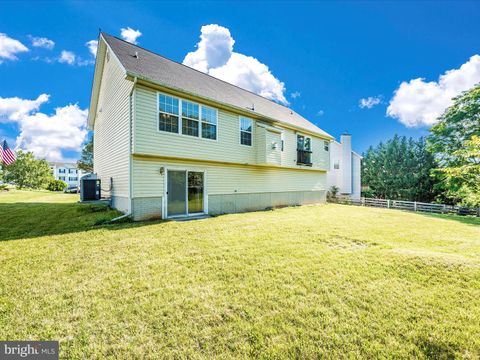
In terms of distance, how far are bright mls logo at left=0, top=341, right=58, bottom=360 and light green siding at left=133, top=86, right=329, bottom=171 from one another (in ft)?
21.4

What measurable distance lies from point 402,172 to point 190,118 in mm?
30883

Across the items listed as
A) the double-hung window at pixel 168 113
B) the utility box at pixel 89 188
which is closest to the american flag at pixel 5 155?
the utility box at pixel 89 188

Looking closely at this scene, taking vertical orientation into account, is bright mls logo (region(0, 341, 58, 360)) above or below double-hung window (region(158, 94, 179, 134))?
below

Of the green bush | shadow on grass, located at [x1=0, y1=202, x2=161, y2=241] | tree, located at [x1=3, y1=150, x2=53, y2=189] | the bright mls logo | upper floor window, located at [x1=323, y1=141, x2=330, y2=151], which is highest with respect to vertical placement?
upper floor window, located at [x1=323, y1=141, x2=330, y2=151]

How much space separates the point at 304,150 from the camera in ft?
51.4

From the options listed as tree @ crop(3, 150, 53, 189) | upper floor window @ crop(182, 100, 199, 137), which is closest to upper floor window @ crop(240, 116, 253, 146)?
upper floor window @ crop(182, 100, 199, 137)

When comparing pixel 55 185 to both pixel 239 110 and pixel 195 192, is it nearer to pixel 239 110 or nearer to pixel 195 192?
pixel 195 192

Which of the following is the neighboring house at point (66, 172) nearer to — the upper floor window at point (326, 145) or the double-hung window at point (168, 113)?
the double-hung window at point (168, 113)

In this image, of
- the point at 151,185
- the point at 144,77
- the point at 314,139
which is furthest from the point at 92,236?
the point at 314,139

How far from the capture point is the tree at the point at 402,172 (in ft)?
87.6

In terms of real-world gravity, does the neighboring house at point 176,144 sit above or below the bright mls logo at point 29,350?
above

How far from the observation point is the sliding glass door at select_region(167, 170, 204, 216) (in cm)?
923

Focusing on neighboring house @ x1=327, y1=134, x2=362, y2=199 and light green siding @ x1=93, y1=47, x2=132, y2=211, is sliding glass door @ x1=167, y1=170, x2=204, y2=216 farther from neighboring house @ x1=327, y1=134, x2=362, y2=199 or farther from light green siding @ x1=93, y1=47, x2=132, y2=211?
neighboring house @ x1=327, y1=134, x2=362, y2=199

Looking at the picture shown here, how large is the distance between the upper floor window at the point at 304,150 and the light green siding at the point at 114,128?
36.7 feet
